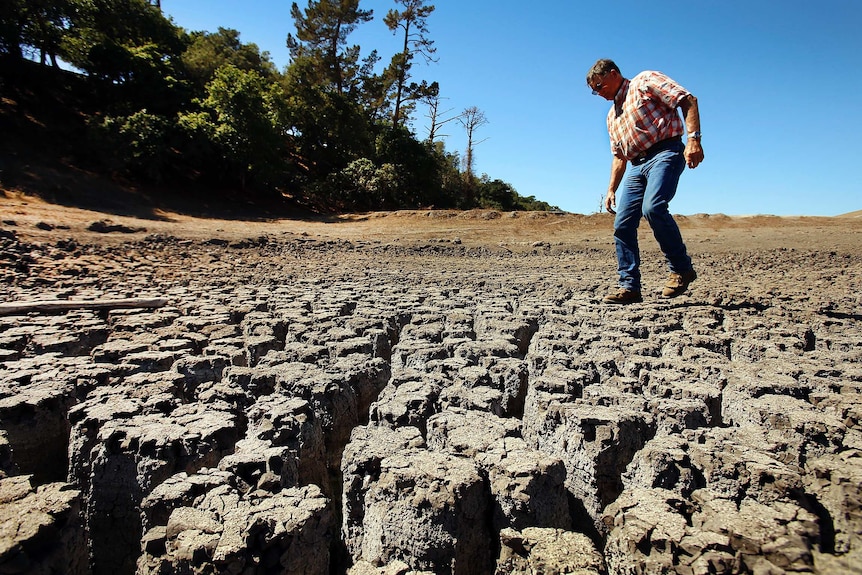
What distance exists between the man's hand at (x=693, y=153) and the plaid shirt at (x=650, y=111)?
0.18 meters

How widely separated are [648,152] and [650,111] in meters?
0.28

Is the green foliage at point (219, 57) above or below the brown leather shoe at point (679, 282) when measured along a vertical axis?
above

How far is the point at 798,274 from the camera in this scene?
5504 mm

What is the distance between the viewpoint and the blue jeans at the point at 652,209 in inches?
134

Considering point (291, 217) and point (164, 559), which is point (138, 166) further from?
point (164, 559)

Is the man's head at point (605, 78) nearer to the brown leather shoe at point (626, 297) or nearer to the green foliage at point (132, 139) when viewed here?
the brown leather shoe at point (626, 297)

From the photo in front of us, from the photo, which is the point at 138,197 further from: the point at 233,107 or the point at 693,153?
the point at 693,153

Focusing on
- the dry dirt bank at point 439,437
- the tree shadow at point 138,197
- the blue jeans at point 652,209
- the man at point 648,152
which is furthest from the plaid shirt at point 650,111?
the tree shadow at point 138,197

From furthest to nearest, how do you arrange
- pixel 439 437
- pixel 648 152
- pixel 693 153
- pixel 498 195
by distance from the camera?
1. pixel 498 195
2. pixel 648 152
3. pixel 693 153
4. pixel 439 437

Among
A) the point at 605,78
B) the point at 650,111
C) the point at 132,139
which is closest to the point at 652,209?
the point at 650,111

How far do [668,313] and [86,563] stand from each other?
3426 millimetres

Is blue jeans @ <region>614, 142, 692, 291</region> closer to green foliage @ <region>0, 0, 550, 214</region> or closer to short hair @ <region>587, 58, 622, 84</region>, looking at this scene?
short hair @ <region>587, 58, 622, 84</region>

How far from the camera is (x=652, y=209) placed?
3.43 m

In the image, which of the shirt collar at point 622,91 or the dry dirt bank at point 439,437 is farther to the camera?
the shirt collar at point 622,91
